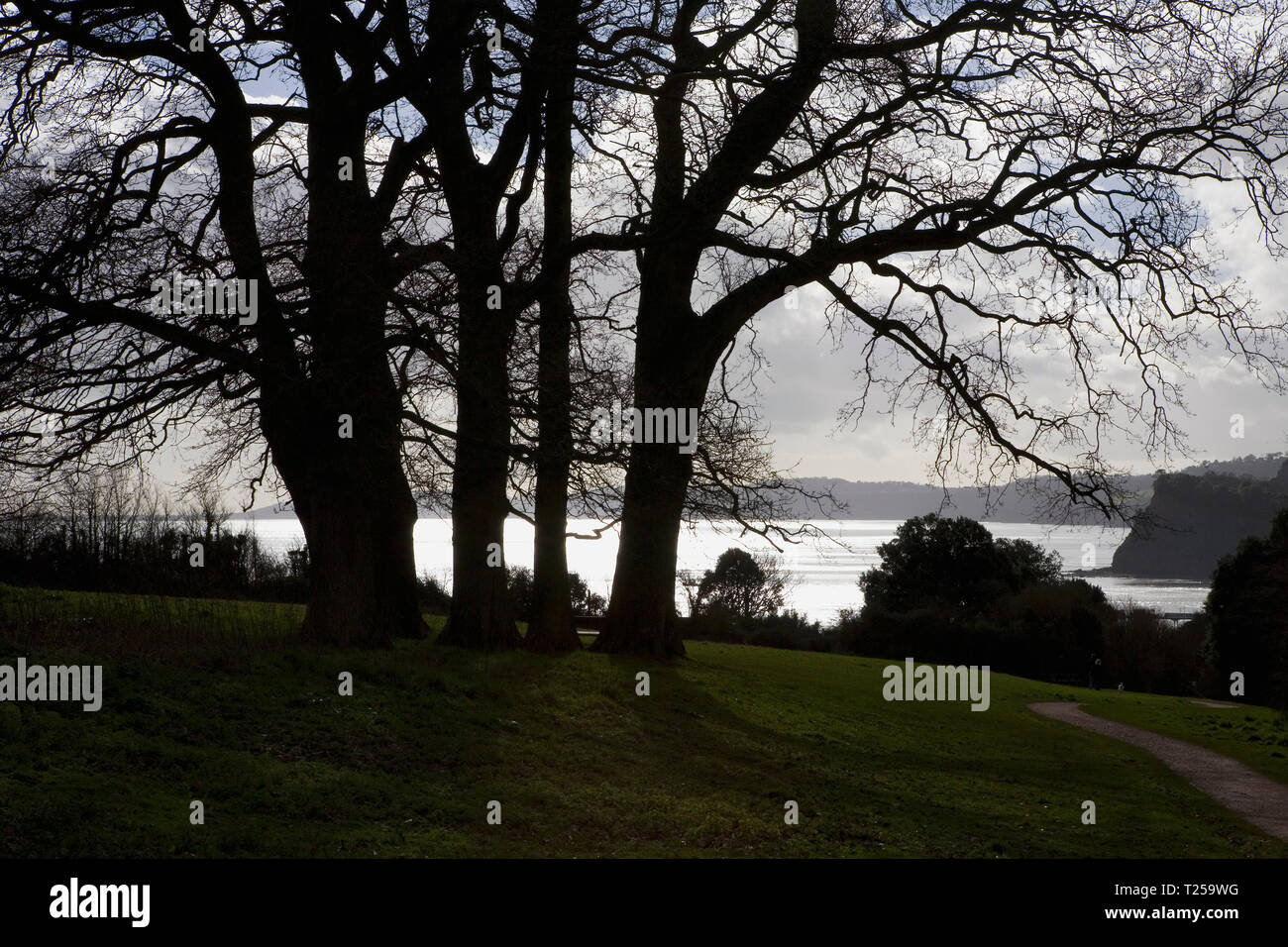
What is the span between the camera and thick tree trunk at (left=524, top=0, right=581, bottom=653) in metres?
15.1

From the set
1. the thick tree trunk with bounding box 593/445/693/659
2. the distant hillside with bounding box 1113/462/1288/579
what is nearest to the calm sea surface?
the thick tree trunk with bounding box 593/445/693/659

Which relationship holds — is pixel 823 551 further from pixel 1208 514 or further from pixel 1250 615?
pixel 1208 514

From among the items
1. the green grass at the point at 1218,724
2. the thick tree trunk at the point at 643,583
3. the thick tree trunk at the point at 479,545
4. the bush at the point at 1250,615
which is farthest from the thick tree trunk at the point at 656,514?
the bush at the point at 1250,615

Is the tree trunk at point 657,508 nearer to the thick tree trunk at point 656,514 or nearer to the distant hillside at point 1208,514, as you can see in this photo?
the thick tree trunk at point 656,514

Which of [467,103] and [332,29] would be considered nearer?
[332,29]

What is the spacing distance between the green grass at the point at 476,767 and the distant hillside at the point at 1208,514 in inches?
846

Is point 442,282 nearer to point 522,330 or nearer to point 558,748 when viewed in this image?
point 522,330

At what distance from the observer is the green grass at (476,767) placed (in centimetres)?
783

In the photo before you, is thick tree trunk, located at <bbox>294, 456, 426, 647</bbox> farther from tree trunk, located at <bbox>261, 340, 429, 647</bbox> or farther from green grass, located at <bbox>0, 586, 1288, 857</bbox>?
green grass, located at <bbox>0, 586, 1288, 857</bbox>

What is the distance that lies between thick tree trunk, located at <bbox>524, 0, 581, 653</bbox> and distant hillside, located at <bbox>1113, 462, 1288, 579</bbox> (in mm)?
21736

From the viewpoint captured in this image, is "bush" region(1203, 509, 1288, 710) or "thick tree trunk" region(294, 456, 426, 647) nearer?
"thick tree trunk" region(294, 456, 426, 647)
